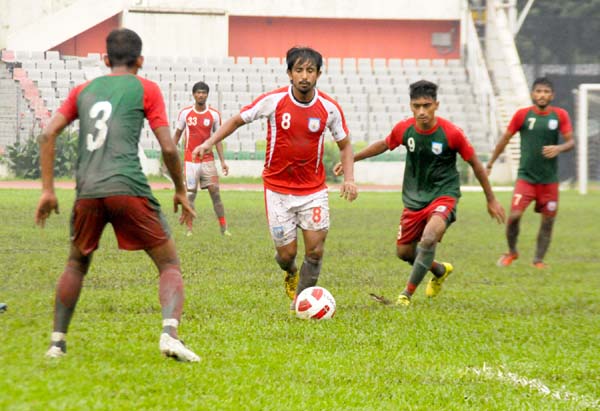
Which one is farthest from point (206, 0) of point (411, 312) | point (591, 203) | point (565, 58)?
point (411, 312)

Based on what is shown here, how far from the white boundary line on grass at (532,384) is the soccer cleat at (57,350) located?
7.47ft

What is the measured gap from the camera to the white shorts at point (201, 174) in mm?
16547

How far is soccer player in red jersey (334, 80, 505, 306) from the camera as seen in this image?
949 cm

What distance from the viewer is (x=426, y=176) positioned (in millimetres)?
9820

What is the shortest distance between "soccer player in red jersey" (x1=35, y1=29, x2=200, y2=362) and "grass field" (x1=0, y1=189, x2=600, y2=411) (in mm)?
353

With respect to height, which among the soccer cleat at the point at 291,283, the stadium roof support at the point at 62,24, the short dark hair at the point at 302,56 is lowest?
the soccer cleat at the point at 291,283

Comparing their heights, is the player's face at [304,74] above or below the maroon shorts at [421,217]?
above

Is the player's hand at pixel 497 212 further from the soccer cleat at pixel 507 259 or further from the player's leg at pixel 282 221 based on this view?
the soccer cleat at pixel 507 259

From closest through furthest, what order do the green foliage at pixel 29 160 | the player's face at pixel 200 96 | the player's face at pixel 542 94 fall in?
the player's face at pixel 542 94, the player's face at pixel 200 96, the green foliage at pixel 29 160

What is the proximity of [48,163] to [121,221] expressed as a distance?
503mm

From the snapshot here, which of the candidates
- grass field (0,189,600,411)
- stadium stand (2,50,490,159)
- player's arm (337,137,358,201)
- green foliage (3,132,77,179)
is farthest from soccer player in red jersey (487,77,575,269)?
stadium stand (2,50,490,159)

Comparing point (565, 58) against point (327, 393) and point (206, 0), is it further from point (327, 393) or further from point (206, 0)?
point (327, 393)

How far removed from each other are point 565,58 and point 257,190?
17749 millimetres

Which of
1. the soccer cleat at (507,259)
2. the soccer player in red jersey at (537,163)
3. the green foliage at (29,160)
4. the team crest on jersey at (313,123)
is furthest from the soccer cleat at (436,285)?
the green foliage at (29,160)
